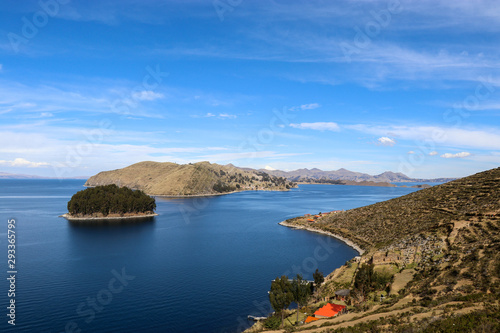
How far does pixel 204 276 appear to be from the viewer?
67.0m

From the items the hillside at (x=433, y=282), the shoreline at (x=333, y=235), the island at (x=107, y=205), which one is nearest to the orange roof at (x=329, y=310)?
the hillside at (x=433, y=282)

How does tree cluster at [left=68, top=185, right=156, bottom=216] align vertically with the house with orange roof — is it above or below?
above

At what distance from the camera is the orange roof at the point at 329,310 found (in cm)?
4075

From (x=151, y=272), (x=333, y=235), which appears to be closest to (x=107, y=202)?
(x=151, y=272)

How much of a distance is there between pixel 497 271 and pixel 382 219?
253 feet

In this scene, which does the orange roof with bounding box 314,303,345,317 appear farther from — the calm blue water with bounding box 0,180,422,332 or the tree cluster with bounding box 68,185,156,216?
the tree cluster with bounding box 68,185,156,216

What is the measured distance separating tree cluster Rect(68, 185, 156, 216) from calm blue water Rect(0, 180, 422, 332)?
1938 centimetres

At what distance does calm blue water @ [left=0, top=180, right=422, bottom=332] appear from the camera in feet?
151

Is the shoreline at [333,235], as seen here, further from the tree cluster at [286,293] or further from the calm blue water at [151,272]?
the tree cluster at [286,293]

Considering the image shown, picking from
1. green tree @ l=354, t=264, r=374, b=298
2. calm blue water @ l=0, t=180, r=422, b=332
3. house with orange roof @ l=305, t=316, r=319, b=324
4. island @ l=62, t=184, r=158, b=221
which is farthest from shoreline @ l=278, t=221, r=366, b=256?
island @ l=62, t=184, r=158, b=221

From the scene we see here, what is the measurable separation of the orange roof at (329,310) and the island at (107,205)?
136 metres

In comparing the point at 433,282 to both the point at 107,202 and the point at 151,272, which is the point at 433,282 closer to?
the point at 151,272

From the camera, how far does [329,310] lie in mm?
41656

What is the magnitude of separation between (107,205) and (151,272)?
10021cm
